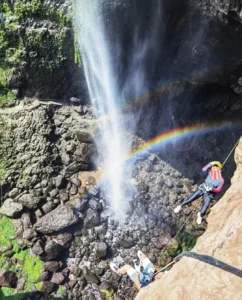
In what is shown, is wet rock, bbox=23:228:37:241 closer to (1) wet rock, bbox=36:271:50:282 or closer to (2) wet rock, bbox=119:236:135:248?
(1) wet rock, bbox=36:271:50:282

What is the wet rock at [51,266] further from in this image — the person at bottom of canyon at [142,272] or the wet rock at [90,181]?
the wet rock at [90,181]

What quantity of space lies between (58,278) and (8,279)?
153cm

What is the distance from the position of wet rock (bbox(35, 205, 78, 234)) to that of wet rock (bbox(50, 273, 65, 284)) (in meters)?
1.41

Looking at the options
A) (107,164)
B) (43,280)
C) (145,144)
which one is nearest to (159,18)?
(145,144)

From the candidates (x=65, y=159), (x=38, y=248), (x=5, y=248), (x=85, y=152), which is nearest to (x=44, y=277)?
(x=38, y=248)

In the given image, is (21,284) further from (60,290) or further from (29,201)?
(29,201)

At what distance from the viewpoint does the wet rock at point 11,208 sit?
10977 mm

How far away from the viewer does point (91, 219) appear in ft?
36.0

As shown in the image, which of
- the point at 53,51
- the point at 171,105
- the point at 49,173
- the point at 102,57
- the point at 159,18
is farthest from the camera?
the point at 171,105

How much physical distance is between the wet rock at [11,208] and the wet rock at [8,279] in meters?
1.87

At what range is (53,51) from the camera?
1034cm

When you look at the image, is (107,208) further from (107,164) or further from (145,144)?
(145,144)

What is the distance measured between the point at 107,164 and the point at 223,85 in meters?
5.29

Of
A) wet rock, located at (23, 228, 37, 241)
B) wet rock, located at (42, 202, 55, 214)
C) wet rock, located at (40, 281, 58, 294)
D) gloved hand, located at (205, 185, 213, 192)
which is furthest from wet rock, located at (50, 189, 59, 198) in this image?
gloved hand, located at (205, 185, 213, 192)
